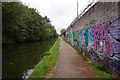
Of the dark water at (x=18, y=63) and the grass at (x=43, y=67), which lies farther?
the dark water at (x=18, y=63)

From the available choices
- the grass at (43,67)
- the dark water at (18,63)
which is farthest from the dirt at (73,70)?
the dark water at (18,63)

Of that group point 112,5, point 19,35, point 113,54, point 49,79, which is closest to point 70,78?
point 49,79

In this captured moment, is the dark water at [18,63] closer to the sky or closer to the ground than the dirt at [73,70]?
closer to the ground

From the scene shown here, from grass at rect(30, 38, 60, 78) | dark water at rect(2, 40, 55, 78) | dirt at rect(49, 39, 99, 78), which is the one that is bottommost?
dark water at rect(2, 40, 55, 78)

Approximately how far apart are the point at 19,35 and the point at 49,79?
22.3 meters

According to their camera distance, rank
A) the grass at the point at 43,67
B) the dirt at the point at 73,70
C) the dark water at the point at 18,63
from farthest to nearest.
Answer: the dark water at the point at 18,63, the grass at the point at 43,67, the dirt at the point at 73,70

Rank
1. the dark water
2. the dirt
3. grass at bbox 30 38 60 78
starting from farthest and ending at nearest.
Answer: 1. the dark water
2. grass at bbox 30 38 60 78
3. the dirt

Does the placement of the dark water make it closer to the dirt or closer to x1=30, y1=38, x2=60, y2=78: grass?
x1=30, y1=38, x2=60, y2=78: grass

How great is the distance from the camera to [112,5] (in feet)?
10.1

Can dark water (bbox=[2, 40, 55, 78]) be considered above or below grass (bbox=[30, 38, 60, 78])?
below

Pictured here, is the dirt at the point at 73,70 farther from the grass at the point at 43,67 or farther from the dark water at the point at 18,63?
the dark water at the point at 18,63

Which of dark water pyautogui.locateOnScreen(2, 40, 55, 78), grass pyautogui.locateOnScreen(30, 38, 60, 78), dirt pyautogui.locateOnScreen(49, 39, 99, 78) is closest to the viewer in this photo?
dirt pyautogui.locateOnScreen(49, 39, 99, 78)

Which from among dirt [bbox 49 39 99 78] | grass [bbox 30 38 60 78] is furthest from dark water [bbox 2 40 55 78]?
dirt [bbox 49 39 99 78]

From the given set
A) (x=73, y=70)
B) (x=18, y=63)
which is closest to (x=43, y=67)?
(x=73, y=70)
